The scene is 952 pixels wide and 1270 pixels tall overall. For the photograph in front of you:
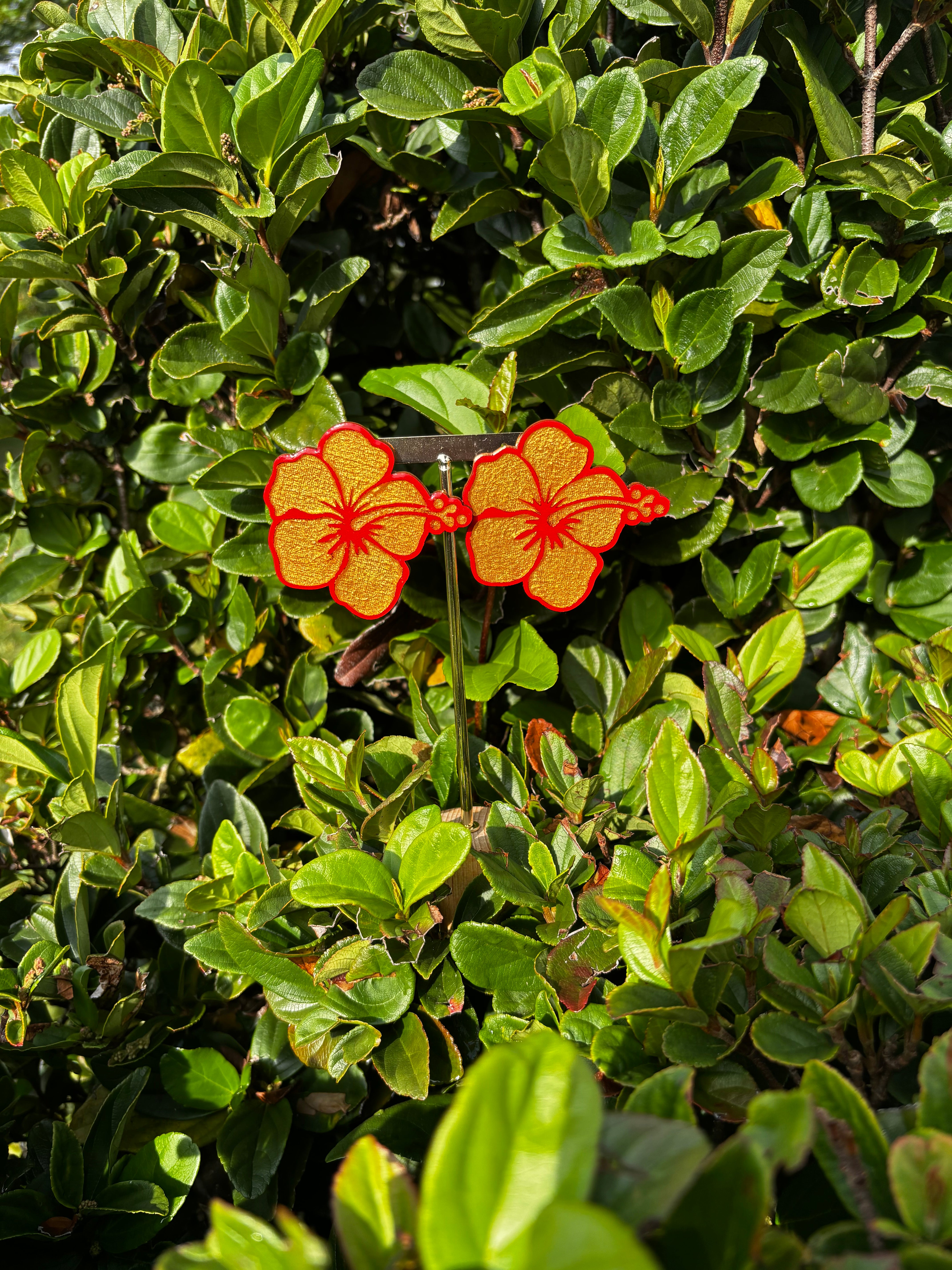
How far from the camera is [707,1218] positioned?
391mm

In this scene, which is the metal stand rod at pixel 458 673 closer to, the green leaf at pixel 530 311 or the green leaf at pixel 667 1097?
the green leaf at pixel 530 311

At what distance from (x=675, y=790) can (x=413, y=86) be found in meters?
0.83

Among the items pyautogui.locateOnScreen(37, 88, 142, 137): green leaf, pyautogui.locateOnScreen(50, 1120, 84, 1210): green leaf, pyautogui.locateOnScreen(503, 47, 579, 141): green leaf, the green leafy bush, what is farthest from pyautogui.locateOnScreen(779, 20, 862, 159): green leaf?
pyautogui.locateOnScreen(50, 1120, 84, 1210): green leaf

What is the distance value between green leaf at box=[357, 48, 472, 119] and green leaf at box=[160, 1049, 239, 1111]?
3.29 ft

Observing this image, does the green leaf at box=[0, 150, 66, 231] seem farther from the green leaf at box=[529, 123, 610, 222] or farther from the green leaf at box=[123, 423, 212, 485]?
the green leaf at box=[529, 123, 610, 222]

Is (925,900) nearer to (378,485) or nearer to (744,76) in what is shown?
(378,485)

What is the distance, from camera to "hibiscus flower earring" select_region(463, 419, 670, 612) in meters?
0.86

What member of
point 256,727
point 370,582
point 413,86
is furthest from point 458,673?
point 413,86

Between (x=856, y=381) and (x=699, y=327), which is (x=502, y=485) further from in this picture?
(x=856, y=381)

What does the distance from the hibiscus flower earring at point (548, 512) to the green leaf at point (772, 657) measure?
0.65ft

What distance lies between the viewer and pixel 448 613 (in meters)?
1.07

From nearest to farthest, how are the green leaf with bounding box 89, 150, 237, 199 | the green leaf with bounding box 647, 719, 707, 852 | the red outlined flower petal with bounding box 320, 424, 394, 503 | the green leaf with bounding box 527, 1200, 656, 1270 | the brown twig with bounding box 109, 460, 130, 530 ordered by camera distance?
1. the green leaf with bounding box 527, 1200, 656, 1270
2. the green leaf with bounding box 647, 719, 707, 852
3. the red outlined flower petal with bounding box 320, 424, 394, 503
4. the green leaf with bounding box 89, 150, 237, 199
5. the brown twig with bounding box 109, 460, 130, 530

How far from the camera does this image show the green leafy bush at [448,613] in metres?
0.75

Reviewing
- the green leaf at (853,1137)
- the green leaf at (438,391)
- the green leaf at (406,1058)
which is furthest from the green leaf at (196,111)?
the green leaf at (853,1137)
